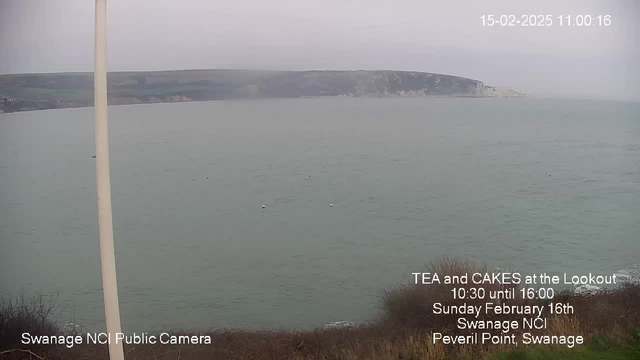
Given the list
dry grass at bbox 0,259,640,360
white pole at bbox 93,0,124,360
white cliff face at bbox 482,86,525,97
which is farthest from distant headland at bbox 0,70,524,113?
dry grass at bbox 0,259,640,360

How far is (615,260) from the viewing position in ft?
10.5

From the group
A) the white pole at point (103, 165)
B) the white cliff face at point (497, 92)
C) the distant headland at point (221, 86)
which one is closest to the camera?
the white pole at point (103, 165)

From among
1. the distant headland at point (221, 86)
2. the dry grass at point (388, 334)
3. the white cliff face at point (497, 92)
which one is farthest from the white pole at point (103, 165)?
the white cliff face at point (497, 92)

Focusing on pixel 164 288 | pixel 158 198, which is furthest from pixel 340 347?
pixel 158 198

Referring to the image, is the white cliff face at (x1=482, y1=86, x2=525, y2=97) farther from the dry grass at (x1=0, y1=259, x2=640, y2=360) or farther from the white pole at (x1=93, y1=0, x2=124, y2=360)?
the white pole at (x1=93, y1=0, x2=124, y2=360)

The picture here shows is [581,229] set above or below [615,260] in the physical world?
above

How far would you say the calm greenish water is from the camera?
10.3ft

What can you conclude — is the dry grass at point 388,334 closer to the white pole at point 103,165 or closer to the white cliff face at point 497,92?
the white pole at point 103,165

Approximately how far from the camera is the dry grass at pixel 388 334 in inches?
115

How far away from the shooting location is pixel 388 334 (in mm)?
3031

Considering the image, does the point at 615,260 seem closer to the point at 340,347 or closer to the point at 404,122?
the point at 404,122

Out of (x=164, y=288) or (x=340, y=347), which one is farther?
(x=164, y=288)

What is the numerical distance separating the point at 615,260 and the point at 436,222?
1.15 meters

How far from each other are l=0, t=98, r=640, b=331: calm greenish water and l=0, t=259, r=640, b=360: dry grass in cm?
11
